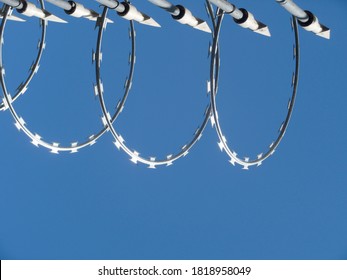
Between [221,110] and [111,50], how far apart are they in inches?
50.3

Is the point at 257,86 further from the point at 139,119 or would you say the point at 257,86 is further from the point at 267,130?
the point at 139,119

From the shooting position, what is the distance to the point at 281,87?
7438 millimetres

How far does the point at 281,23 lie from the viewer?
24.5 ft

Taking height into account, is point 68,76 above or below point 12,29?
below

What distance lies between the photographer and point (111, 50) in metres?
7.66

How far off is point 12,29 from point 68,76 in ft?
2.55
